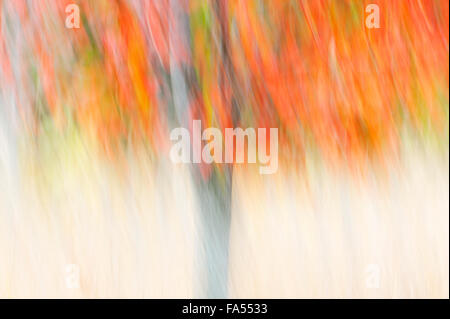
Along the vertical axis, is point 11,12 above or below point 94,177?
above

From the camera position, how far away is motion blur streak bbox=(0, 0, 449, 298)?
0.67 meters

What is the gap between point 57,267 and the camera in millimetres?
681

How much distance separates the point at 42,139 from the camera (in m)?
0.68

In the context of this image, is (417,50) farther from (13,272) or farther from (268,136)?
(13,272)

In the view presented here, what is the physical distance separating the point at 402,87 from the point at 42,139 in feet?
1.75

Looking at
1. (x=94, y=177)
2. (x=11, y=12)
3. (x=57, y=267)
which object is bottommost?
(x=57, y=267)

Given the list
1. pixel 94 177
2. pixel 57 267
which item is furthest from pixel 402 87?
pixel 57 267

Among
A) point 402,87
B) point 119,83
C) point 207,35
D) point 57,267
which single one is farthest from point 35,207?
point 402,87

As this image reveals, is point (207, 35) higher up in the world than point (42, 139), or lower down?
higher up

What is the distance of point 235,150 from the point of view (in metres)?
0.67

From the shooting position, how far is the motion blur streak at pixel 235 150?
2.19ft

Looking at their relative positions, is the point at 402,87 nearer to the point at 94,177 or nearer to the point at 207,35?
the point at 207,35
